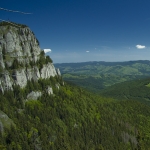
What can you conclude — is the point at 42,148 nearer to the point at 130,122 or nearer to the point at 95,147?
the point at 95,147

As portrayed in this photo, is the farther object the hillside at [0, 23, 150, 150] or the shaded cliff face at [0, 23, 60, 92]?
the shaded cliff face at [0, 23, 60, 92]

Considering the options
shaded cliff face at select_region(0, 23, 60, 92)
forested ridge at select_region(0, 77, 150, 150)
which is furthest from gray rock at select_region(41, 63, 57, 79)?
forested ridge at select_region(0, 77, 150, 150)

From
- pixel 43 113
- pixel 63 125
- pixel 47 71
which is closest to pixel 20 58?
pixel 47 71

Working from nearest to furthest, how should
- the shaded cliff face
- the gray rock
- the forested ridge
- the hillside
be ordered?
1. the forested ridge
2. the hillside
3. the shaded cliff face
4. the gray rock

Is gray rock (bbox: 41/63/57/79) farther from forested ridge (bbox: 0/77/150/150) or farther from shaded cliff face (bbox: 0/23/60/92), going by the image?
forested ridge (bbox: 0/77/150/150)

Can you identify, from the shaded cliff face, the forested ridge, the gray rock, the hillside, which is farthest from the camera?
the gray rock

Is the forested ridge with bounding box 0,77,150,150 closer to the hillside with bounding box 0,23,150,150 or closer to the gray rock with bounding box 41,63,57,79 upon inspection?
the hillside with bounding box 0,23,150,150

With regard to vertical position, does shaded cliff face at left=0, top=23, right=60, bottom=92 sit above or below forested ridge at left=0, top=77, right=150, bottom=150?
above

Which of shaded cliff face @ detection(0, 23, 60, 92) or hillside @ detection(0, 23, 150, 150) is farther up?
shaded cliff face @ detection(0, 23, 60, 92)

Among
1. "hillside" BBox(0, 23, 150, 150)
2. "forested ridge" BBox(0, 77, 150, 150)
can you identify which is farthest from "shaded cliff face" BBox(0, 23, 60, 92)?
"forested ridge" BBox(0, 77, 150, 150)
